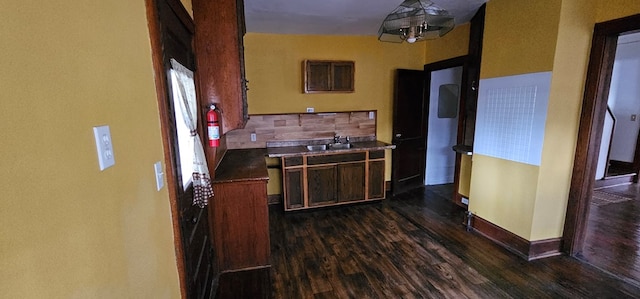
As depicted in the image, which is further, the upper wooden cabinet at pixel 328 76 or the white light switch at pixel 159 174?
the upper wooden cabinet at pixel 328 76

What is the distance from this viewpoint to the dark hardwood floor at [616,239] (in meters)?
2.44

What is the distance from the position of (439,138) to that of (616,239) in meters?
2.42

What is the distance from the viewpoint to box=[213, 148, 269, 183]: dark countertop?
231 centimetres

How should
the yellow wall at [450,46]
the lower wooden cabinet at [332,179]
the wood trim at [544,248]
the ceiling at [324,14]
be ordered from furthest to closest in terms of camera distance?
the lower wooden cabinet at [332,179], the yellow wall at [450,46], the ceiling at [324,14], the wood trim at [544,248]

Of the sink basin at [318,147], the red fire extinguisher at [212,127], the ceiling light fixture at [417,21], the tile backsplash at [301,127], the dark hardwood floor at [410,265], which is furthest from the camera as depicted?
the sink basin at [318,147]

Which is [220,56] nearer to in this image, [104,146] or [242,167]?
[242,167]

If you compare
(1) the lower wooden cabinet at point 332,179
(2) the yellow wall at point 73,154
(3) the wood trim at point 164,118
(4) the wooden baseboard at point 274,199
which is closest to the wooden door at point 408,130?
(1) the lower wooden cabinet at point 332,179

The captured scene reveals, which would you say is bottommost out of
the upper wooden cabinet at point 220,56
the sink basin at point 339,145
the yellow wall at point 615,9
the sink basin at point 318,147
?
the sink basin at point 318,147

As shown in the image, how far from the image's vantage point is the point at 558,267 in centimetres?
248

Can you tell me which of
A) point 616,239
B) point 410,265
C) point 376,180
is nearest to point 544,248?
point 616,239

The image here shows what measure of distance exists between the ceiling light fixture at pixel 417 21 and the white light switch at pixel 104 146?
5.42ft

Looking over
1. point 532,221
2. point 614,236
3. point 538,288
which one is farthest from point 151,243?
point 614,236

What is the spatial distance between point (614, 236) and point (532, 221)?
1226mm

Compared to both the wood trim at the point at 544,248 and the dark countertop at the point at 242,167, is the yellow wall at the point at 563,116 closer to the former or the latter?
the wood trim at the point at 544,248
